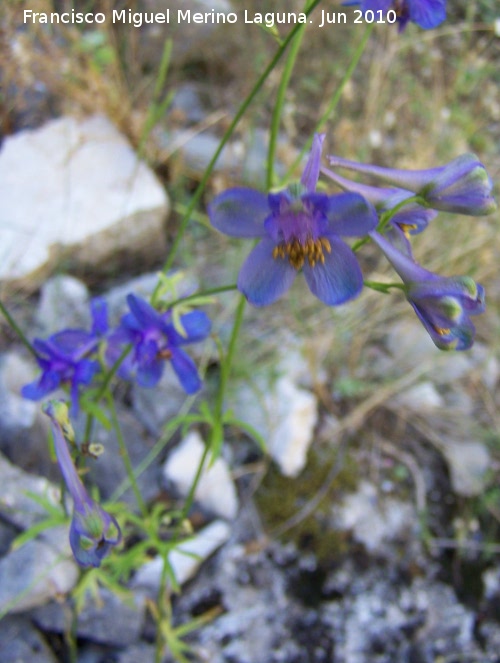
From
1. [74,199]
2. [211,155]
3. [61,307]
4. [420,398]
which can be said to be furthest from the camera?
[211,155]

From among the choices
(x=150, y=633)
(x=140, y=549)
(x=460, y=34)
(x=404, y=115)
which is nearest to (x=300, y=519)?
(x=150, y=633)

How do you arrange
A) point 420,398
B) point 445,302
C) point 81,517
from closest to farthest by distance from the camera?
1. point 445,302
2. point 81,517
3. point 420,398

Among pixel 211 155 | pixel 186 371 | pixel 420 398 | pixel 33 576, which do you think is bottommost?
pixel 420 398

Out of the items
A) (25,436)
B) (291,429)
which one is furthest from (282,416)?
(25,436)

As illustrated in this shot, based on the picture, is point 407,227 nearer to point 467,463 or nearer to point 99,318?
point 99,318

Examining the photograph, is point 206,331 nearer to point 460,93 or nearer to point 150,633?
point 150,633

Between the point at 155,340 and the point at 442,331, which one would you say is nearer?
the point at 442,331

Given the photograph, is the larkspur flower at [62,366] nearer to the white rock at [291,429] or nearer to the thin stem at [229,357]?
Answer: the thin stem at [229,357]

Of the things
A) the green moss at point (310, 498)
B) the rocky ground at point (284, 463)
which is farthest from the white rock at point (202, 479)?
the green moss at point (310, 498)
